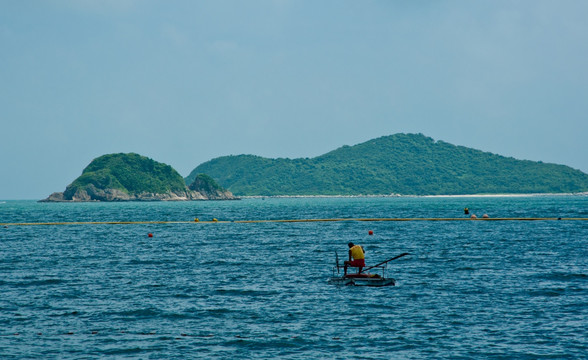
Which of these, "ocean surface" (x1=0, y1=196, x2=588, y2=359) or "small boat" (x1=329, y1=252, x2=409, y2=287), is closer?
"ocean surface" (x1=0, y1=196, x2=588, y2=359)

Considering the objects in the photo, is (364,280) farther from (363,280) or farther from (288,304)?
(288,304)

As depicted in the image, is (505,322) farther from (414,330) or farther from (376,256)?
(376,256)

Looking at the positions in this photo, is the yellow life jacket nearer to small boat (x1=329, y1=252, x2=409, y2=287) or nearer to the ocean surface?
Answer: small boat (x1=329, y1=252, x2=409, y2=287)

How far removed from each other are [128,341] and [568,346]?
17.3 metres

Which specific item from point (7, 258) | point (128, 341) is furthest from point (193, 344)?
point (7, 258)

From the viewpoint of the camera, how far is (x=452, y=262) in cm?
4825

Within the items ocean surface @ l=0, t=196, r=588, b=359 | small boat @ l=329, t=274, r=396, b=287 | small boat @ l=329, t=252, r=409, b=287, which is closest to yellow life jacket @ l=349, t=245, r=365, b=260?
small boat @ l=329, t=252, r=409, b=287

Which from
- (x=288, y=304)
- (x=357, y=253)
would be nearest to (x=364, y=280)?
(x=357, y=253)

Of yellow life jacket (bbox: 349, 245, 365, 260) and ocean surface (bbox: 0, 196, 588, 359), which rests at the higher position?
yellow life jacket (bbox: 349, 245, 365, 260)

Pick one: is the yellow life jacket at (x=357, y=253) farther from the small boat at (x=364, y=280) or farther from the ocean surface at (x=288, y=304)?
the ocean surface at (x=288, y=304)

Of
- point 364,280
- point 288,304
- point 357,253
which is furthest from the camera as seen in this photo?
point 357,253

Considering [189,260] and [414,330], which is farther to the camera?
[189,260]

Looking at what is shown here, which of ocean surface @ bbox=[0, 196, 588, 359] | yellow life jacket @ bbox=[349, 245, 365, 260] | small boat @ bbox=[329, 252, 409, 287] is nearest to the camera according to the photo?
ocean surface @ bbox=[0, 196, 588, 359]

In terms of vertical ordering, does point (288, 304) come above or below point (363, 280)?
below
